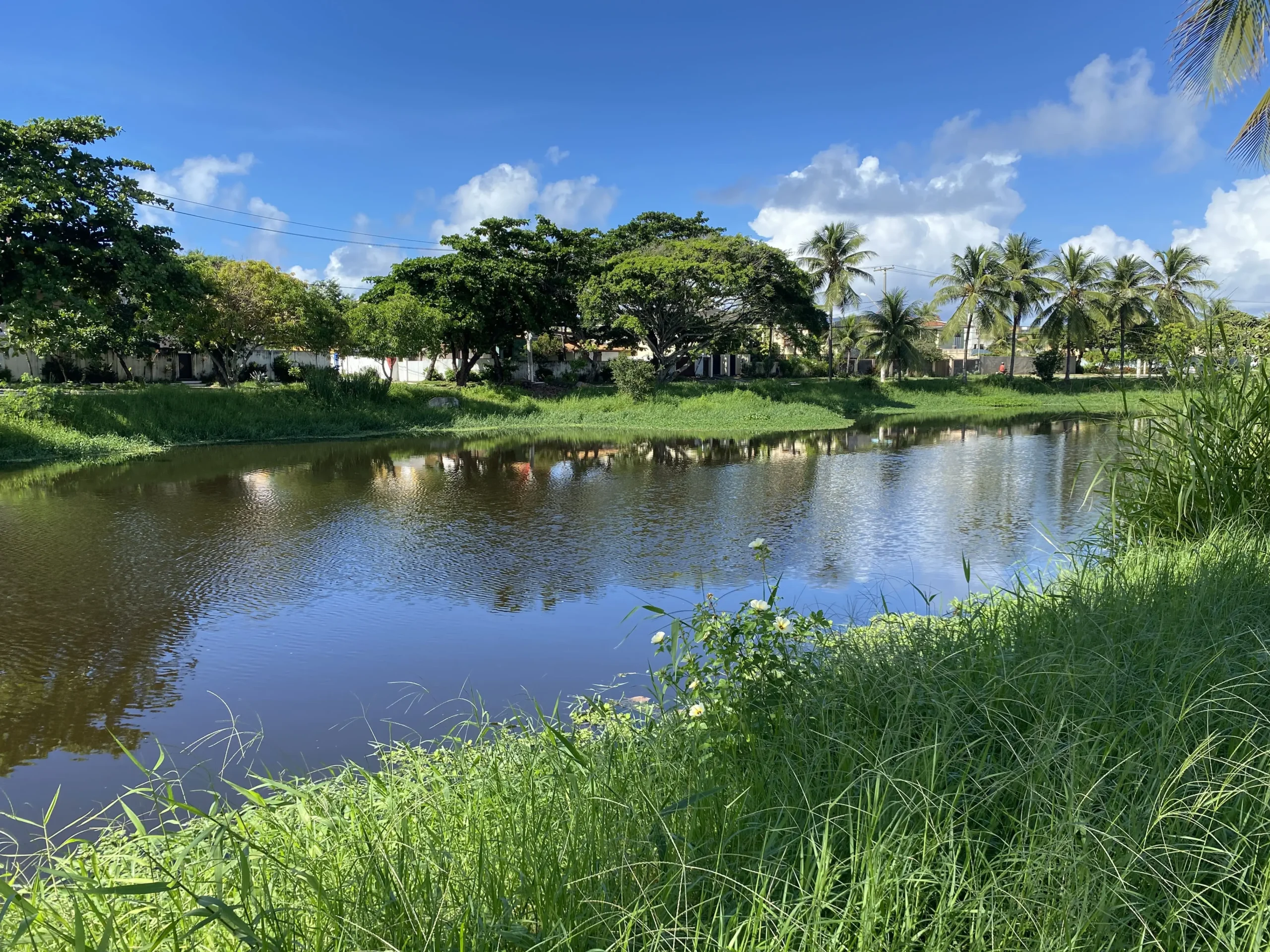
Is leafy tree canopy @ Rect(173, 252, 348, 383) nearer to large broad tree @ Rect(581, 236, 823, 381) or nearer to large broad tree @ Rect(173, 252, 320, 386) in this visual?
large broad tree @ Rect(173, 252, 320, 386)

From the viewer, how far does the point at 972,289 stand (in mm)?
41062

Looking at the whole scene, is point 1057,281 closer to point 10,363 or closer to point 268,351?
point 268,351

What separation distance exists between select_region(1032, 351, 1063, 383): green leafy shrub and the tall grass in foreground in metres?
46.1

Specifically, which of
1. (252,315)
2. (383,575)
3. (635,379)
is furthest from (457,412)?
(383,575)

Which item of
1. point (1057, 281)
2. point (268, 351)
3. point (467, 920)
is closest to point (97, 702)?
point (467, 920)

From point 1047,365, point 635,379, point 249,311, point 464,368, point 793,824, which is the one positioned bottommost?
point 793,824

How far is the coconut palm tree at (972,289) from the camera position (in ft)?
133

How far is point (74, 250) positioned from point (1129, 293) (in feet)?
147

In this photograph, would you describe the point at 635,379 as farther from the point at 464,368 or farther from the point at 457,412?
the point at 464,368

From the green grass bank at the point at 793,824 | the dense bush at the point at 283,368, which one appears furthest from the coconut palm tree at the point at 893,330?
the green grass bank at the point at 793,824

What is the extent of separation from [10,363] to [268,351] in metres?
11.0

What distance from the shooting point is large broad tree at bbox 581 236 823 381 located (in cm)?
2961

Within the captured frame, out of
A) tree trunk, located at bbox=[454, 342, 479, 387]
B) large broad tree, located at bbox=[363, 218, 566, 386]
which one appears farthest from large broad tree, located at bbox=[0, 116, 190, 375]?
tree trunk, located at bbox=[454, 342, 479, 387]

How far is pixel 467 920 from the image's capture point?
2.00 m
